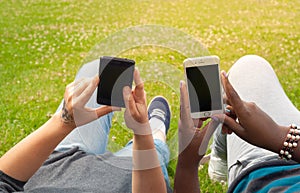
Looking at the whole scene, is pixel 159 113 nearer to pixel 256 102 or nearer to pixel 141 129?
pixel 256 102

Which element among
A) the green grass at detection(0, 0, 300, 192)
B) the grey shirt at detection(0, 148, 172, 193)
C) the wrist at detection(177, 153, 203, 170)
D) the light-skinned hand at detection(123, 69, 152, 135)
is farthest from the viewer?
the green grass at detection(0, 0, 300, 192)

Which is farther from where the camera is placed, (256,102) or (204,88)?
(256,102)

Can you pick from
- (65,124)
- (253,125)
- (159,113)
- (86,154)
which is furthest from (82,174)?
(253,125)

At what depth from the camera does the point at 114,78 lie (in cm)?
147

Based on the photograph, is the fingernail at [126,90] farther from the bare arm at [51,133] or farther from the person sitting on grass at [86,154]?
the bare arm at [51,133]

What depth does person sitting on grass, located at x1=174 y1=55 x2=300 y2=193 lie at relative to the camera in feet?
4.82

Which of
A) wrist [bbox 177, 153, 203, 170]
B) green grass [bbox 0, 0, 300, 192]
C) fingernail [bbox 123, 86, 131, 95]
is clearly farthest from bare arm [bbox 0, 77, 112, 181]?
wrist [bbox 177, 153, 203, 170]

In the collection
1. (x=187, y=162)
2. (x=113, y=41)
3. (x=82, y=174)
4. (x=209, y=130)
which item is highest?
(x=113, y=41)

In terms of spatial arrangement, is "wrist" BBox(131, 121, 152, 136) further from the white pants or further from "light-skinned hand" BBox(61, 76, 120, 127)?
the white pants

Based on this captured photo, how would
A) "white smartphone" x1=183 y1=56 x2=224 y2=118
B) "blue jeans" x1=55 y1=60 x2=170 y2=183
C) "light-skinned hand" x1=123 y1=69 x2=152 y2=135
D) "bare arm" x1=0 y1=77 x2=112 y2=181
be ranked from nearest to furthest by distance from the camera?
"light-skinned hand" x1=123 y1=69 x2=152 y2=135 → "bare arm" x1=0 y1=77 x2=112 y2=181 → "white smartphone" x1=183 y1=56 x2=224 y2=118 → "blue jeans" x1=55 y1=60 x2=170 y2=183

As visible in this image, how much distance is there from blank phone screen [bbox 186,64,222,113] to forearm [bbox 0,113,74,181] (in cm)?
42

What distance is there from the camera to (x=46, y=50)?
5.37m

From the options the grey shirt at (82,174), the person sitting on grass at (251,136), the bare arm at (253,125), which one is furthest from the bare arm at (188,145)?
the grey shirt at (82,174)

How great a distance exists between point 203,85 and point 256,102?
738 millimetres
